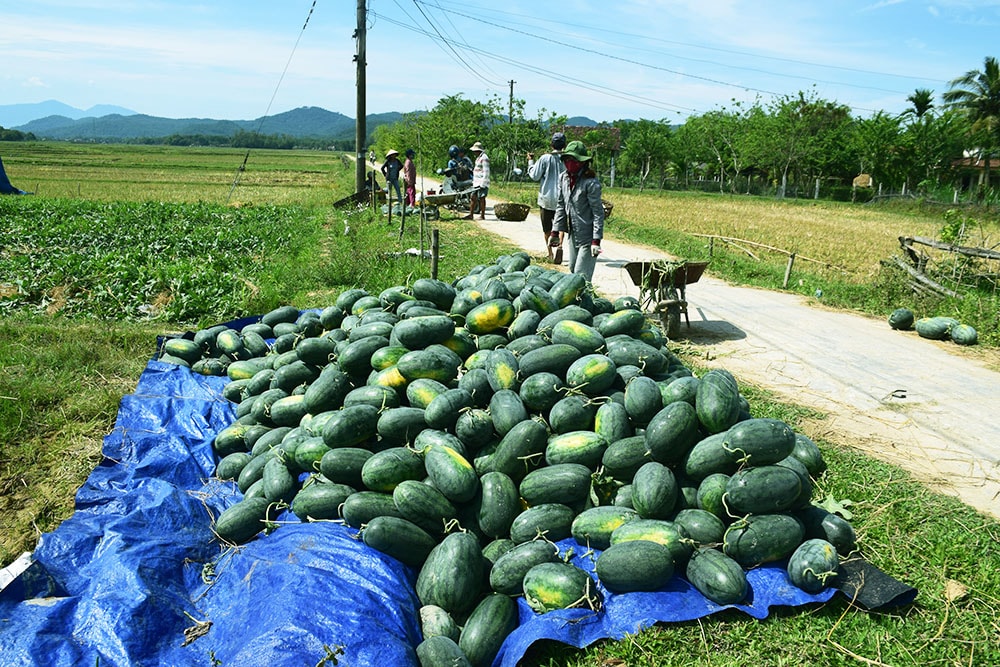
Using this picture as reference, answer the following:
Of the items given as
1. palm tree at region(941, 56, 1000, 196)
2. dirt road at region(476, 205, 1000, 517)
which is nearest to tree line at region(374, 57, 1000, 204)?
palm tree at region(941, 56, 1000, 196)

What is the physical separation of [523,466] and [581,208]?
5.49 metres

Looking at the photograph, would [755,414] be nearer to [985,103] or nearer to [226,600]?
[226,600]

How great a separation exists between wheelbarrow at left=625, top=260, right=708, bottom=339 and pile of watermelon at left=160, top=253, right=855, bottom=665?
3.11m

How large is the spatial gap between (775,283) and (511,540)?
35.6 ft

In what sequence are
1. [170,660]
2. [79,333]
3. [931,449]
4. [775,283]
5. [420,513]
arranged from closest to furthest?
1. [170,660]
2. [420,513]
3. [931,449]
4. [79,333]
5. [775,283]

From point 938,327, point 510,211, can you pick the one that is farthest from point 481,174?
point 938,327

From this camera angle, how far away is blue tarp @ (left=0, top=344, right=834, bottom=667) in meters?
3.04

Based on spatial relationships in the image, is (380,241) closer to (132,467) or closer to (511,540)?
(132,467)

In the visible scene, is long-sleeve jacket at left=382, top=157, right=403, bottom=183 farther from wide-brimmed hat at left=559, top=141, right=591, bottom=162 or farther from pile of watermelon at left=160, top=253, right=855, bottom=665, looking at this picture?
pile of watermelon at left=160, top=253, right=855, bottom=665

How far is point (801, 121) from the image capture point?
A: 49031 millimetres

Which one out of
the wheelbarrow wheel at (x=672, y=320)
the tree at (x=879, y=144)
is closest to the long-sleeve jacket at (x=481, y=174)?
the wheelbarrow wheel at (x=672, y=320)

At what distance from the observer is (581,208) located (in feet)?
29.1

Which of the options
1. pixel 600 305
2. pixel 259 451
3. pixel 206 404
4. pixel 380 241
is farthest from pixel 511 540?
pixel 380 241

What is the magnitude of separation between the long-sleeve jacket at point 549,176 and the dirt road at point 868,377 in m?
1.83
